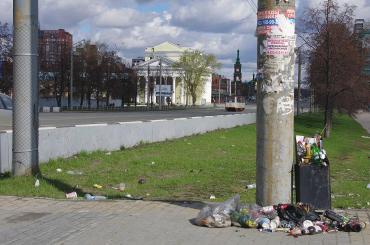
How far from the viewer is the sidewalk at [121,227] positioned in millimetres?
6574

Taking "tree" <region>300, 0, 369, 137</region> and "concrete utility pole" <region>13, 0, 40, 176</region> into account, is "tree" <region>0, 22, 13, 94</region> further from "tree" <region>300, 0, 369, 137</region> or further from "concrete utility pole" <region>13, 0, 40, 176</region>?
"concrete utility pole" <region>13, 0, 40, 176</region>

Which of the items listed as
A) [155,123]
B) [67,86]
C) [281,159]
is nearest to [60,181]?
[281,159]

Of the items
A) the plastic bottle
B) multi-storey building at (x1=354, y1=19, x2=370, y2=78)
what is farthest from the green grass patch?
multi-storey building at (x1=354, y1=19, x2=370, y2=78)

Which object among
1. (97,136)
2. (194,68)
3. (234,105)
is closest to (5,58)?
(234,105)

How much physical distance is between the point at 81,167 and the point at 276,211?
7424 millimetres

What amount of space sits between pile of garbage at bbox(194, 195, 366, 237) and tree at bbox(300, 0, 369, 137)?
104 feet


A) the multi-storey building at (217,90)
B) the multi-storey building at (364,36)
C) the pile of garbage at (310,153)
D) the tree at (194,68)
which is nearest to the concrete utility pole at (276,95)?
the pile of garbage at (310,153)

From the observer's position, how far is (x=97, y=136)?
1684cm

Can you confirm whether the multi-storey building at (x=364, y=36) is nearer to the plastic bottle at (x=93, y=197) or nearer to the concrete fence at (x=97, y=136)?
the concrete fence at (x=97, y=136)

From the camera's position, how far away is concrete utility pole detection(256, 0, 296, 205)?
7.39 metres

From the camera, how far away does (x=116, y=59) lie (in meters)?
82.2

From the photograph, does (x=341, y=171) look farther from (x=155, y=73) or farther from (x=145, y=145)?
(x=155, y=73)

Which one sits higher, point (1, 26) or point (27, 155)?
point (1, 26)

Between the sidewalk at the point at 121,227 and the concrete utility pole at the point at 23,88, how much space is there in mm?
2438
